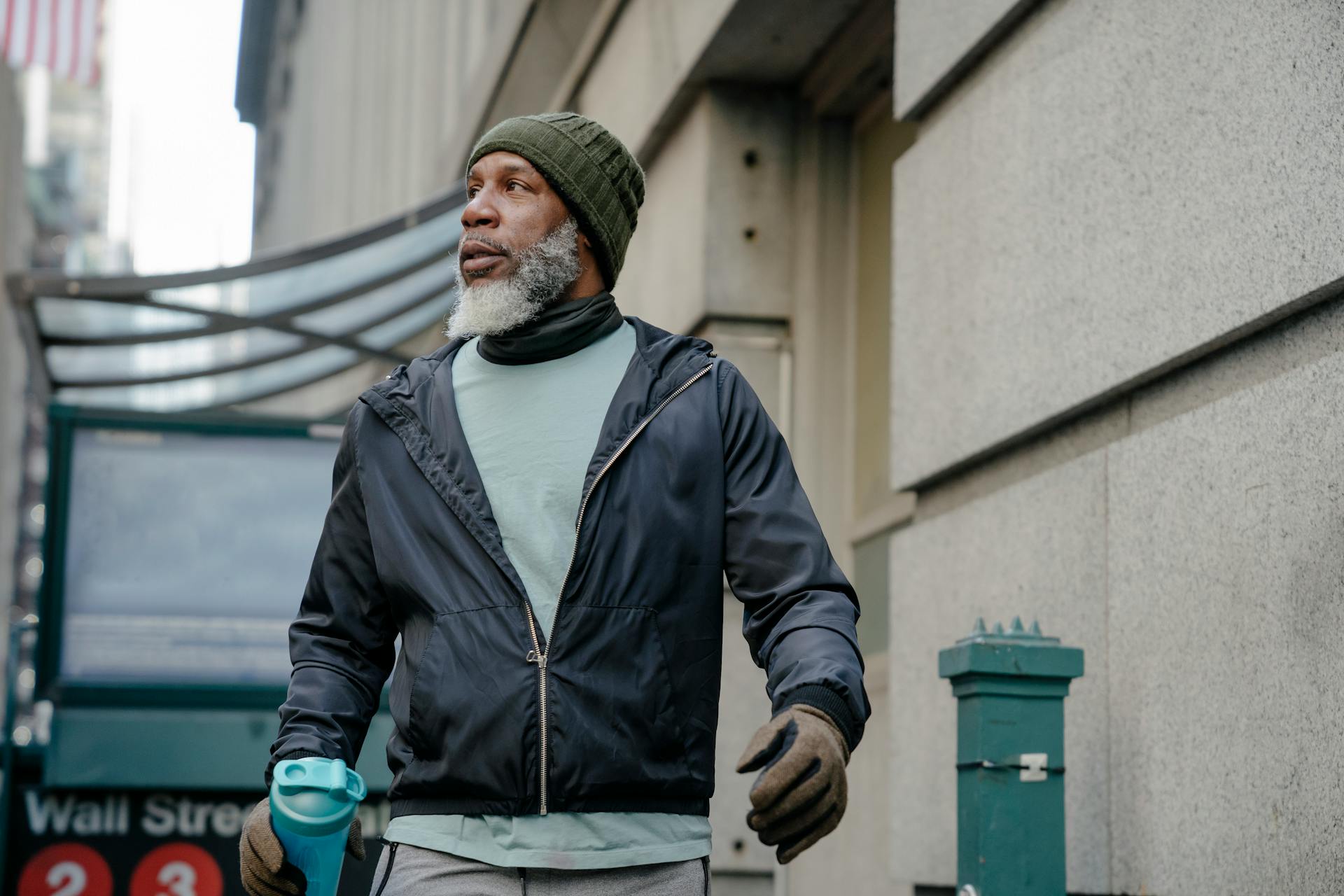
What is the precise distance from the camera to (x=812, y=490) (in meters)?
7.19

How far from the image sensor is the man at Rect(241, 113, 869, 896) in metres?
2.65

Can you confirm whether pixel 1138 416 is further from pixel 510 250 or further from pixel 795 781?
pixel 795 781

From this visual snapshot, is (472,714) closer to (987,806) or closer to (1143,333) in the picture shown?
(987,806)

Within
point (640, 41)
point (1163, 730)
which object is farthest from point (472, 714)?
point (640, 41)

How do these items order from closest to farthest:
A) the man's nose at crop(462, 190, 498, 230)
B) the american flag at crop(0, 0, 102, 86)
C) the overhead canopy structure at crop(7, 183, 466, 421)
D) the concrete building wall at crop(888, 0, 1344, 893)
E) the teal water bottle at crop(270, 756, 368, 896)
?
the teal water bottle at crop(270, 756, 368, 896)
the man's nose at crop(462, 190, 498, 230)
the concrete building wall at crop(888, 0, 1344, 893)
the overhead canopy structure at crop(7, 183, 466, 421)
the american flag at crop(0, 0, 102, 86)

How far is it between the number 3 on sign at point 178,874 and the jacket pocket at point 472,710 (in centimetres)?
373

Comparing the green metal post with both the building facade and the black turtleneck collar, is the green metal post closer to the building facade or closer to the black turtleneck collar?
the building facade

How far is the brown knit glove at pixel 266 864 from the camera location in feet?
8.75

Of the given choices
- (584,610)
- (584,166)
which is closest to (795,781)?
(584,610)

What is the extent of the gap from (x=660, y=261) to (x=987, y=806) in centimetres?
477

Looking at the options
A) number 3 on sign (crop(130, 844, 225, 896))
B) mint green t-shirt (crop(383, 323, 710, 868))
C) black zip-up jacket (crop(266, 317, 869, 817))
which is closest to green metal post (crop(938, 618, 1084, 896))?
black zip-up jacket (crop(266, 317, 869, 817))

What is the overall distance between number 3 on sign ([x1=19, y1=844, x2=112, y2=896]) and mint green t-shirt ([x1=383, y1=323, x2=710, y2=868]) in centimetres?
367

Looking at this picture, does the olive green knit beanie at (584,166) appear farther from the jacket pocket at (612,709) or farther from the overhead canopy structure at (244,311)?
the overhead canopy structure at (244,311)

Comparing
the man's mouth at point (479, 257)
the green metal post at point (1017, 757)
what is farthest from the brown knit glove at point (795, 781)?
the green metal post at point (1017, 757)
